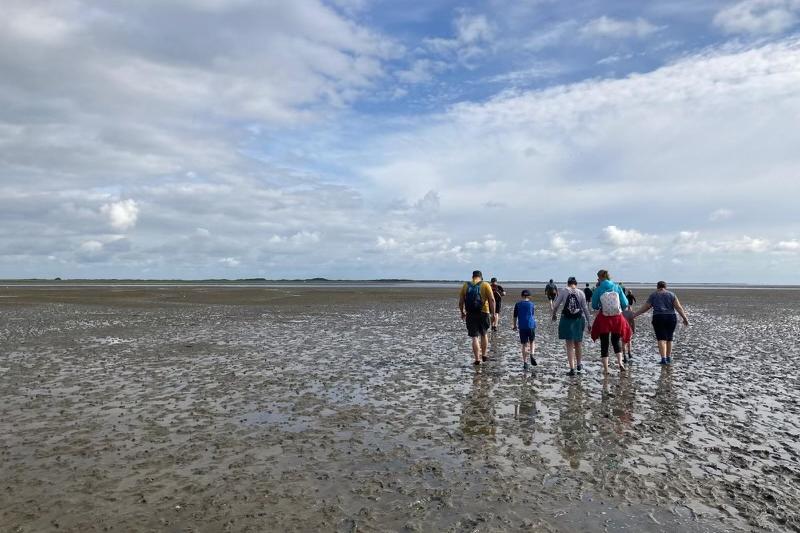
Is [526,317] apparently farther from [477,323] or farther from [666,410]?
[666,410]

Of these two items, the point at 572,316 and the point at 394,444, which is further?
the point at 572,316

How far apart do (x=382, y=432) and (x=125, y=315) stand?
3160 centimetres

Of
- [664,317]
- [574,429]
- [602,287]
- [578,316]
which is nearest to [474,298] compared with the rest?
[578,316]

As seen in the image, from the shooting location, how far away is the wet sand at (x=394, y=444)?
19.3ft

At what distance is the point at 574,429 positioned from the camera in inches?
358

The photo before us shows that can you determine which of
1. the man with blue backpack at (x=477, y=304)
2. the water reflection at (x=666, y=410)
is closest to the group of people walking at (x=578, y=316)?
the man with blue backpack at (x=477, y=304)

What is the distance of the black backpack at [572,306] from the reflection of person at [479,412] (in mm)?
2869

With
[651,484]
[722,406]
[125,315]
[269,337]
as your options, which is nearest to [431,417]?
[651,484]

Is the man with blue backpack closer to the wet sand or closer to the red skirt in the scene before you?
the wet sand

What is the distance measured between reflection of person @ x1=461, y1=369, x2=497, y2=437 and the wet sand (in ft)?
0.21

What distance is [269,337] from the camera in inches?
911

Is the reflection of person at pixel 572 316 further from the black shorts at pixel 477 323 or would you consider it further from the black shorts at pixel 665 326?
the black shorts at pixel 665 326

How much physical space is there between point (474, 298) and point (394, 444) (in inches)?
283

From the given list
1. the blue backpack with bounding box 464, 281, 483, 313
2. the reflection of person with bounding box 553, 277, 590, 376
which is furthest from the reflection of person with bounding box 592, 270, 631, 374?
the blue backpack with bounding box 464, 281, 483, 313
